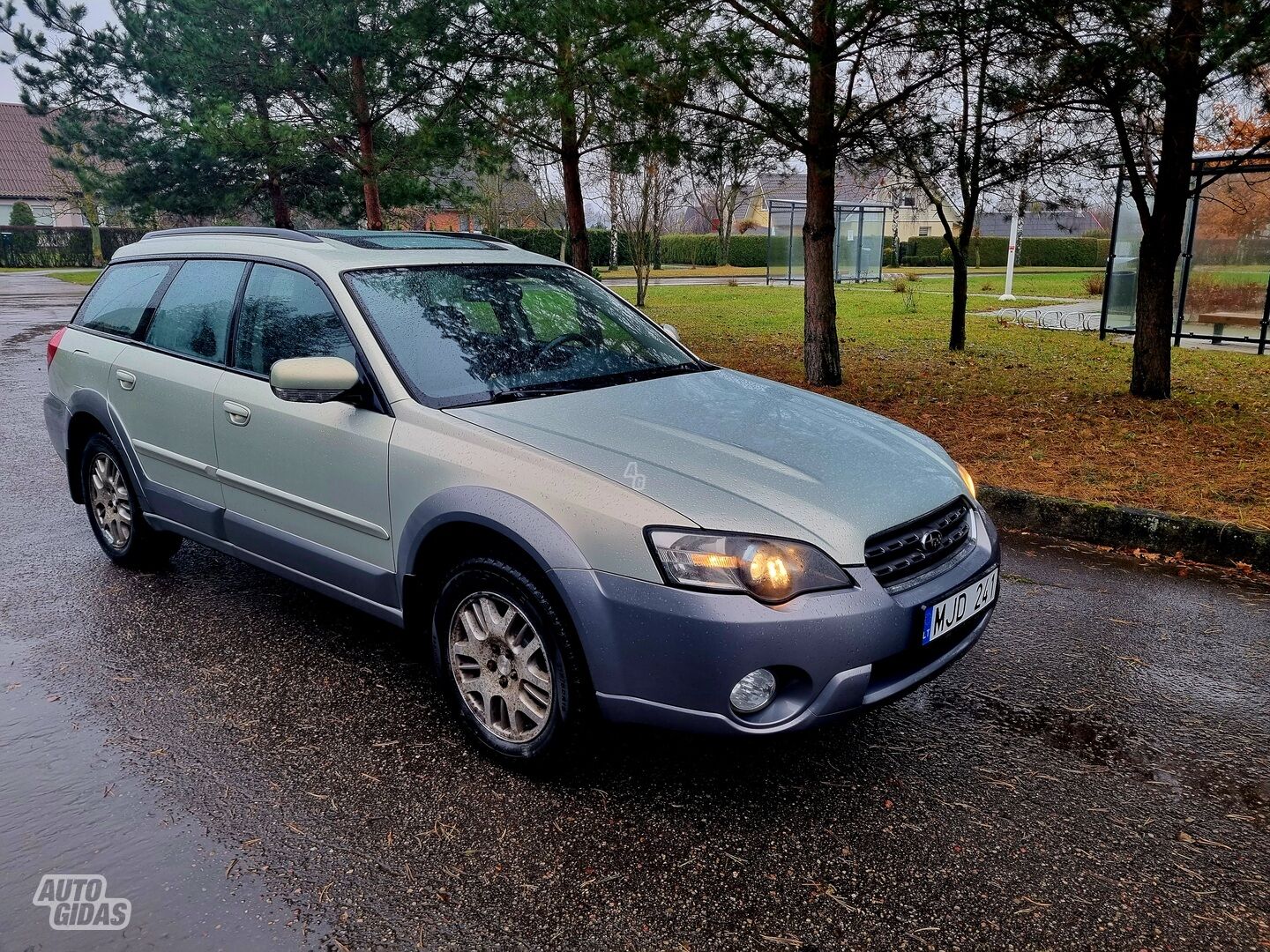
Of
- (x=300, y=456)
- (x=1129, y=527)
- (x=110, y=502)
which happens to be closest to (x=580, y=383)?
(x=300, y=456)

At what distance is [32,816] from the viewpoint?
2.98 metres

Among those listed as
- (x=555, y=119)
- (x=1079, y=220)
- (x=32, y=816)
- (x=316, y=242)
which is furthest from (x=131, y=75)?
(x=32, y=816)

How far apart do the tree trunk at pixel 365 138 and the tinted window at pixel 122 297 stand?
13.6 meters

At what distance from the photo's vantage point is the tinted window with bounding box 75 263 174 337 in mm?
4863


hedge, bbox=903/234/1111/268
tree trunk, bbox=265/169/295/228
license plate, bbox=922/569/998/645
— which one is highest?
tree trunk, bbox=265/169/295/228

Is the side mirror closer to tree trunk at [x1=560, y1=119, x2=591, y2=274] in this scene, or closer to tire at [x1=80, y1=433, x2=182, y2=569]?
tire at [x1=80, y1=433, x2=182, y2=569]

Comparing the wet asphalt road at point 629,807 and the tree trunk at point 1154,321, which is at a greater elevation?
the tree trunk at point 1154,321

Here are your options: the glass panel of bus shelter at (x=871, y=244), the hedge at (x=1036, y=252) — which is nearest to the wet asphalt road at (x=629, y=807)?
the glass panel of bus shelter at (x=871, y=244)

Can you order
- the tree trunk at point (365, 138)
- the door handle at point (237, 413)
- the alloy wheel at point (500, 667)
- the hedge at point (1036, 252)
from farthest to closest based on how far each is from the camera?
the hedge at point (1036, 252) < the tree trunk at point (365, 138) < the door handle at point (237, 413) < the alloy wheel at point (500, 667)

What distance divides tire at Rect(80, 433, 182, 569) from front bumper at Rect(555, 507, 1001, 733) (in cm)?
302

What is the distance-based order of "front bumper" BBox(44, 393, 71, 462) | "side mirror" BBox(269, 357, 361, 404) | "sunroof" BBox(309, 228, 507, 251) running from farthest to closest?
"front bumper" BBox(44, 393, 71, 462)
"sunroof" BBox(309, 228, 507, 251)
"side mirror" BBox(269, 357, 361, 404)

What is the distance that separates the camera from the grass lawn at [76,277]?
3416 centimetres

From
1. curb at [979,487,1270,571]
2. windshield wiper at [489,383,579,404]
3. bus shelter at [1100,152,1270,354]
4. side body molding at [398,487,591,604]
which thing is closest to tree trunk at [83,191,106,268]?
bus shelter at [1100,152,1270,354]

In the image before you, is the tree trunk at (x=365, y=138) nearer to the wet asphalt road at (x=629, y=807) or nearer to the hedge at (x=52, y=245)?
the wet asphalt road at (x=629, y=807)
